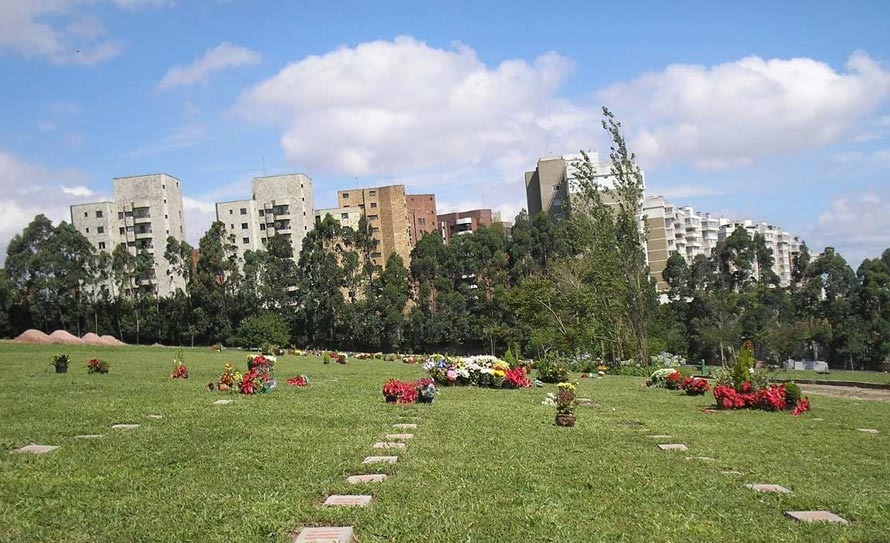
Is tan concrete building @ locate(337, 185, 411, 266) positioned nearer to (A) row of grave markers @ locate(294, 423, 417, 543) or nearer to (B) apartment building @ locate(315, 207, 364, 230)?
(B) apartment building @ locate(315, 207, 364, 230)

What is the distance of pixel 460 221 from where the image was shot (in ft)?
346

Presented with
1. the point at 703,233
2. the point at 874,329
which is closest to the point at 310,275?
the point at 874,329

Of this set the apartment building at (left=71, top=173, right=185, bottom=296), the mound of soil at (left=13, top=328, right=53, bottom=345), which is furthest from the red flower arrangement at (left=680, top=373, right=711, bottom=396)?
the apartment building at (left=71, top=173, right=185, bottom=296)

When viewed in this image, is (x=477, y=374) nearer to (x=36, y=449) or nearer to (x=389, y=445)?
(x=389, y=445)

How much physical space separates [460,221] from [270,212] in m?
34.4

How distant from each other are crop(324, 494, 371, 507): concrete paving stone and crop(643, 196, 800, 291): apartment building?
80.1 meters

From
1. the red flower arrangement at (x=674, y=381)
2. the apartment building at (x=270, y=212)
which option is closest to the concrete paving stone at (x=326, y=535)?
the red flower arrangement at (x=674, y=381)

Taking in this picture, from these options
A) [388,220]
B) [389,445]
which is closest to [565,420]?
[389,445]

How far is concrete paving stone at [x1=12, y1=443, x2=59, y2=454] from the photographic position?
6.54 m

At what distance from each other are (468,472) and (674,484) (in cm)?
168

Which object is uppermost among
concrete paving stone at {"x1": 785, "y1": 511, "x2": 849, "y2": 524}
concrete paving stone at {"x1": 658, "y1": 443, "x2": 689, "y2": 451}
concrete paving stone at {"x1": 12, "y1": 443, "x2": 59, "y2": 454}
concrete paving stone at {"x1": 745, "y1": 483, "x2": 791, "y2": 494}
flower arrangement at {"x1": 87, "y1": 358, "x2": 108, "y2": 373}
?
flower arrangement at {"x1": 87, "y1": 358, "x2": 108, "y2": 373}

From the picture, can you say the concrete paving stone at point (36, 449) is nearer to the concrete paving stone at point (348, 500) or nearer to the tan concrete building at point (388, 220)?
the concrete paving stone at point (348, 500)

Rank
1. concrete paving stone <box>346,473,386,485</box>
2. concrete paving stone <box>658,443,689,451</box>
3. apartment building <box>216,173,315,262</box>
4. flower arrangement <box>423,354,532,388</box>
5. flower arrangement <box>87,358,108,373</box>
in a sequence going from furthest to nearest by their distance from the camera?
1. apartment building <box>216,173,315,262</box>
2. flower arrangement <box>87,358,108,373</box>
3. flower arrangement <box>423,354,532,388</box>
4. concrete paving stone <box>658,443,689,451</box>
5. concrete paving stone <box>346,473,386,485</box>

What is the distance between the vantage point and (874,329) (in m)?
58.6
